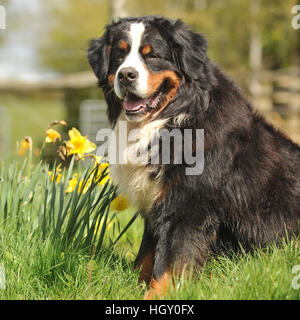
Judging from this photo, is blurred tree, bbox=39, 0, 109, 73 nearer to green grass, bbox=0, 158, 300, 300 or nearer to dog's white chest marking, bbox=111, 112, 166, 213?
dog's white chest marking, bbox=111, 112, 166, 213

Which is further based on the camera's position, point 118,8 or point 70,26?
point 70,26

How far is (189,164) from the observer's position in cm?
263

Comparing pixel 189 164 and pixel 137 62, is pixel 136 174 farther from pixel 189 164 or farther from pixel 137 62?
pixel 137 62

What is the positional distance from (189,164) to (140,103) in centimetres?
55

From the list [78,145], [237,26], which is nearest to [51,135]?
[78,145]

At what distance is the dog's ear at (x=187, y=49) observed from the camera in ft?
9.12

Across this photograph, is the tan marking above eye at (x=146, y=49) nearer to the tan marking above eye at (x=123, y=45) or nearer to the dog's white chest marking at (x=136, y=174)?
the tan marking above eye at (x=123, y=45)

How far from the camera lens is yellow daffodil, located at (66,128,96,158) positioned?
10.0ft

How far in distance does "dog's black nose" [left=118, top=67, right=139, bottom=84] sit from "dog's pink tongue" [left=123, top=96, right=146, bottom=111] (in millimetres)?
163

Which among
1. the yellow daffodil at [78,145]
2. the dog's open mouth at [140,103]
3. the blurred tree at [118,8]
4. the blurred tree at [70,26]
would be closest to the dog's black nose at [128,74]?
the dog's open mouth at [140,103]

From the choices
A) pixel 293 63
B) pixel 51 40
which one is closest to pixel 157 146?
pixel 293 63

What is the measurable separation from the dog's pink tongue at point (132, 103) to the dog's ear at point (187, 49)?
33 cm
